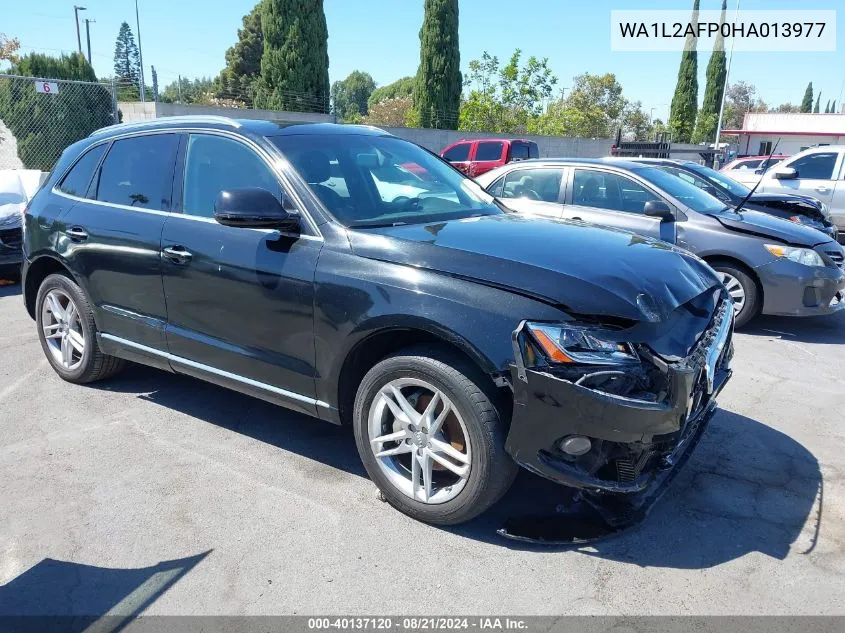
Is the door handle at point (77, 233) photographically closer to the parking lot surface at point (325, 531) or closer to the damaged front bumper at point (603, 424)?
the parking lot surface at point (325, 531)

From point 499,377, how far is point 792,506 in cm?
175

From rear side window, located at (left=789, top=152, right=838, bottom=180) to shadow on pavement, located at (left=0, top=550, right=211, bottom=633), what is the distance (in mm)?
12467

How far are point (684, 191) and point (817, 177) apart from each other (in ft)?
21.4

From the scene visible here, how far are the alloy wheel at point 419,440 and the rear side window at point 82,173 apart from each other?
2.85 meters

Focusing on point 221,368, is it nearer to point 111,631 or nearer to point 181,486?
point 181,486

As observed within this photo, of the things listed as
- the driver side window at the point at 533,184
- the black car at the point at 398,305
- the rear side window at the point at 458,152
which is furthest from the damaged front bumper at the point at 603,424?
the rear side window at the point at 458,152

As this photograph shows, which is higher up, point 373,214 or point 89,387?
point 373,214

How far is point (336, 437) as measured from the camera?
Answer: 4098mm

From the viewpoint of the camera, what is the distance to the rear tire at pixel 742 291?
21.0ft

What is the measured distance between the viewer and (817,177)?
39.0 ft

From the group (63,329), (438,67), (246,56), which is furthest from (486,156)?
(246,56)

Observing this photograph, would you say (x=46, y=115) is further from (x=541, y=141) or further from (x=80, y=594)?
(x=541, y=141)

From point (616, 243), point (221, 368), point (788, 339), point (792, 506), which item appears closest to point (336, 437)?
point (221, 368)

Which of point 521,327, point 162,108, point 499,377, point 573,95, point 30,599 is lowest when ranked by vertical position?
point 30,599
